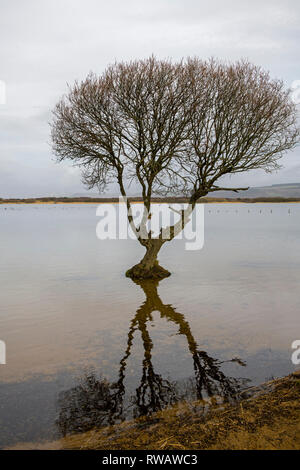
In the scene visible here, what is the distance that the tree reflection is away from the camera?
7598 millimetres

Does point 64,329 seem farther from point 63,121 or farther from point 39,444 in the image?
point 63,121

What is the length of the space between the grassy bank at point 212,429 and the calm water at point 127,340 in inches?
21.6

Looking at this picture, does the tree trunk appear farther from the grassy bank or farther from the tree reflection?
the grassy bank

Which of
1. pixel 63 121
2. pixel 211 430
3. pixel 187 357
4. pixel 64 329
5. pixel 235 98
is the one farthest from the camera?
pixel 63 121

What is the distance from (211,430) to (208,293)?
13.6m

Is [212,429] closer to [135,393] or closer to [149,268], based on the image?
[135,393]

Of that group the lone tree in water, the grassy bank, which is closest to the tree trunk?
the lone tree in water

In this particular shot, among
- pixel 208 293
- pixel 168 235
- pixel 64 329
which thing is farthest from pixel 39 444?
pixel 168 235

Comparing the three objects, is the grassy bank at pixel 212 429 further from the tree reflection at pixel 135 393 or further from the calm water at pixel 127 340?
the calm water at pixel 127 340

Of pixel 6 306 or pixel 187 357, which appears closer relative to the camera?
pixel 187 357

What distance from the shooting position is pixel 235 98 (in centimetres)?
2114

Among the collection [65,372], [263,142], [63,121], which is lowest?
[65,372]

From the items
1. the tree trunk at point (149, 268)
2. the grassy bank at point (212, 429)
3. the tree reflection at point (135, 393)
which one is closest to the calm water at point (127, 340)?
the tree reflection at point (135, 393)
